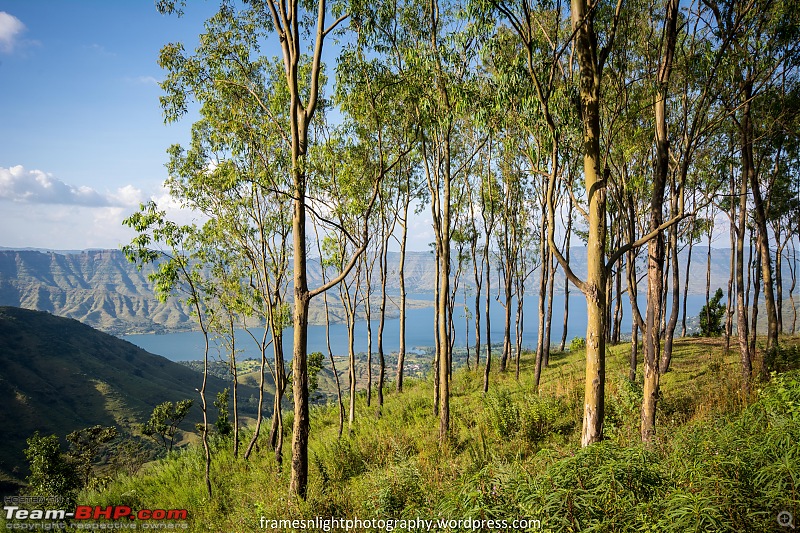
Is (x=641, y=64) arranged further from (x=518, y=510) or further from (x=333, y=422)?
(x=333, y=422)

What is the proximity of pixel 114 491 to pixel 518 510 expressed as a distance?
50.6ft

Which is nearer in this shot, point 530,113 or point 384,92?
point 530,113

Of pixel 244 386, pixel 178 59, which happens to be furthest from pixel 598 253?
pixel 244 386

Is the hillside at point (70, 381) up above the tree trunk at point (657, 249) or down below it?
below

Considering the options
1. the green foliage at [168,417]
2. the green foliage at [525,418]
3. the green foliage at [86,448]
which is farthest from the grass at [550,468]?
the green foliage at [86,448]

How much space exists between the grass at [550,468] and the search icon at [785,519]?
2.1 inches

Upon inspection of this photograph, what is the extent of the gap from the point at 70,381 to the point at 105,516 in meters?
108

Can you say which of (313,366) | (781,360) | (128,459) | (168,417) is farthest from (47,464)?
(781,360)

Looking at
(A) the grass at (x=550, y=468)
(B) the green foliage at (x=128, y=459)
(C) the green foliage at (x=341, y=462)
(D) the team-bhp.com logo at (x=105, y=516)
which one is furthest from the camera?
(B) the green foliage at (x=128, y=459)

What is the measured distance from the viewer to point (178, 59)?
1017 centimetres

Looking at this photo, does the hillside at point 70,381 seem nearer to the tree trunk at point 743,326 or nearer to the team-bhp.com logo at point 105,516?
the team-bhp.com logo at point 105,516

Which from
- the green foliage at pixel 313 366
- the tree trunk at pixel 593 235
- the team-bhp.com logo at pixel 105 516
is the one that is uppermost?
the tree trunk at pixel 593 235

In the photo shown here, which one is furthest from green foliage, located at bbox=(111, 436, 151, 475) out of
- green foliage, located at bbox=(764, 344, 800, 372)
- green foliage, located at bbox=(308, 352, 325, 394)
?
green foliage, located at bbox=(764, 344, 800, 372)

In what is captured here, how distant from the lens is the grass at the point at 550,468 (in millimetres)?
2750
